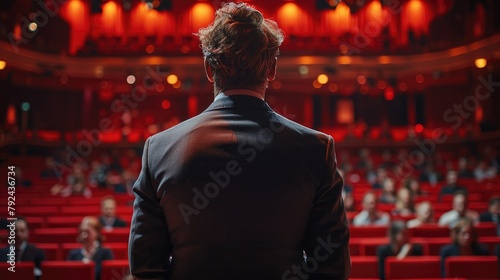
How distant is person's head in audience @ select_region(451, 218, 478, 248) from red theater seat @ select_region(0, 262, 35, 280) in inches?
144

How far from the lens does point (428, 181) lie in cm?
1116

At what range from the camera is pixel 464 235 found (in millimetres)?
5020

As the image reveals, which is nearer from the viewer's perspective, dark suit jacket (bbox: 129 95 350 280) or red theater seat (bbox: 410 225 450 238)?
dark suit jacket (bbox: 129 95 350 280)

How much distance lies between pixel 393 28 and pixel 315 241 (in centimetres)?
1902

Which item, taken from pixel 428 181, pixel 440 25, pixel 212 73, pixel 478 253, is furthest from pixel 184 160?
pixel 440 25

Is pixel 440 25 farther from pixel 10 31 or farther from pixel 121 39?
pixel 10 31

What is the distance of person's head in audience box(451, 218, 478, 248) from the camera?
5027 mm

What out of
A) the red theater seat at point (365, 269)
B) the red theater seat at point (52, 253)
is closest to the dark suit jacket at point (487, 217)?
the red theater seat at point (365, 269)

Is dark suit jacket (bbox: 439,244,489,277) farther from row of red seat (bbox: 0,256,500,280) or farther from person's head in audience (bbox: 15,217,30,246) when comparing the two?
person's head in audience (bbox: 15,217,30,246)

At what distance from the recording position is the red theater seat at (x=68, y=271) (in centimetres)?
407

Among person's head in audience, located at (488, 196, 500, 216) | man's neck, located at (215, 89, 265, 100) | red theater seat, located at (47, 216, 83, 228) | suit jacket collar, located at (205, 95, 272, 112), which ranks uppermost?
man's neck, located at (215, 89, 265, 100)

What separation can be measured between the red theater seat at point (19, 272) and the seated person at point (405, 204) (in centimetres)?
484

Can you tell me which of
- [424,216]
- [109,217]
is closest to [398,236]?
[424,216]

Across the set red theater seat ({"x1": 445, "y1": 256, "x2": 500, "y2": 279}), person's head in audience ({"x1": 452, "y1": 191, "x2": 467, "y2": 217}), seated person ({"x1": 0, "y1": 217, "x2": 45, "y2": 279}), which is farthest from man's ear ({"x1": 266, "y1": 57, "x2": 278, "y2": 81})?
person's head in audience ({"x1": 452, "y1": 191, "x2": 467, "y2": 217})
